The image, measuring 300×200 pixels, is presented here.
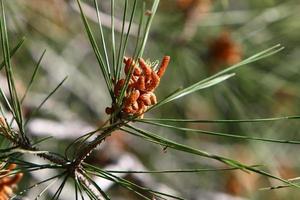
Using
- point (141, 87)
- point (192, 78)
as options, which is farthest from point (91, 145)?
point (192, 78)

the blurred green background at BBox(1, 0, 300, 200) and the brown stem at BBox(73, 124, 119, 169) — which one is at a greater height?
the blurred green background at BBox(1, 0, 300, 200)

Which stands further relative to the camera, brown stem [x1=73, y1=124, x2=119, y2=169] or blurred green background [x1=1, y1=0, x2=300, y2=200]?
blurred green background [x1=1, y1=0, x2=300, y2=200]

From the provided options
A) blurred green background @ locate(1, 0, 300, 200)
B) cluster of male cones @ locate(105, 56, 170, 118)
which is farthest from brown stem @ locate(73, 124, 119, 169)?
blurred green background @ locate(1, 0, 300, 200)

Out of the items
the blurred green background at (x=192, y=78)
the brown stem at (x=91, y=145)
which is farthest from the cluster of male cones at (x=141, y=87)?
the blurred green background at (x=192, y=78)

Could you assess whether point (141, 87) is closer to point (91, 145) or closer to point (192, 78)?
point (91, 145)

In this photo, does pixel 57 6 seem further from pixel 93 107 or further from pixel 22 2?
pixel 93 107

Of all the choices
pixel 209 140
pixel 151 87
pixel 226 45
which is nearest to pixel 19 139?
pixel 151 87

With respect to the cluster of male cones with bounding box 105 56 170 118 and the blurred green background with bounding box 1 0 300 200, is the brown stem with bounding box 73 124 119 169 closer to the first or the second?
the cluster of male cones with bounding box 105 56 170 118

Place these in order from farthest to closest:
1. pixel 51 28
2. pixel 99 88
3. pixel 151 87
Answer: pixel 99 88 → pixel 51 28 → pixel 151 87

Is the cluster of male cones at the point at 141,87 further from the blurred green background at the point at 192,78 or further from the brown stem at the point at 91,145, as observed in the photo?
the blurred green background at the point at 192,78
